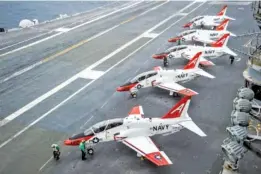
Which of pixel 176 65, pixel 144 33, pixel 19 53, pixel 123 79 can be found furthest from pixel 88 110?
pixel 144 33

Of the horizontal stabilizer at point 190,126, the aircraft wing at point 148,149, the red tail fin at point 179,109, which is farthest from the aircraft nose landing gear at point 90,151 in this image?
the horizontal stabilizer at point 190,126

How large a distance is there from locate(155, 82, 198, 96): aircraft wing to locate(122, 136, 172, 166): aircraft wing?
33.1 ft

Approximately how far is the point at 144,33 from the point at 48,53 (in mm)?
19748

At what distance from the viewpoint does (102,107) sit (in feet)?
115

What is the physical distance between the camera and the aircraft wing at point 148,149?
941 inches

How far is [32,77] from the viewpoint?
4406 centimetres

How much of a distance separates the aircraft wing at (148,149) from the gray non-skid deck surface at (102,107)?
1.15 m

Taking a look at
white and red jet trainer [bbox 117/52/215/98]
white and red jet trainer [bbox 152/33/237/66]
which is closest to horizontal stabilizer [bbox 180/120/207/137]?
white and red jet trainer [bbox 117/52/215/98]

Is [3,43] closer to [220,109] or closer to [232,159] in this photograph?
Result: [220,109]

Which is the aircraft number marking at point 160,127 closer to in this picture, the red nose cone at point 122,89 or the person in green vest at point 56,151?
the person in green vest at point 56,151

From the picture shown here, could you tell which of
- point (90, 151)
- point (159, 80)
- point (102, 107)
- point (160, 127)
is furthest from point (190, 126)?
point (102, 107)

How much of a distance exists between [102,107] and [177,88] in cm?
843

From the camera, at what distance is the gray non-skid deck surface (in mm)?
25609

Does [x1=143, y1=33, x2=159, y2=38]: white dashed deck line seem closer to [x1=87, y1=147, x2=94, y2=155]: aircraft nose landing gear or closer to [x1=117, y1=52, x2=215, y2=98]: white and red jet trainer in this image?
[x1=117, y1=52, x2=215, y2=98]: white and red jet trainer
